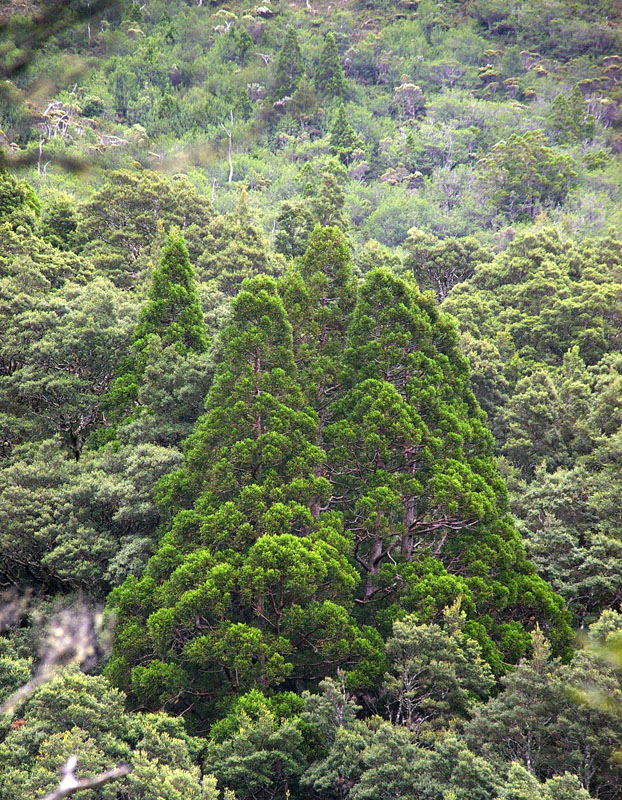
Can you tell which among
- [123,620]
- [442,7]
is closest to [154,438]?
[123,620]

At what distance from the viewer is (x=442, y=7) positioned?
8150 cm

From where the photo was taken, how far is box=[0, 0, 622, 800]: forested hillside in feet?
35.3

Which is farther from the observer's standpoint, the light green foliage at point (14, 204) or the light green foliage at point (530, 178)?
the light green foliage at point (530, 178)

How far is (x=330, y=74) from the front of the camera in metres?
67.1

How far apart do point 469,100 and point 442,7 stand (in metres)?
21.9

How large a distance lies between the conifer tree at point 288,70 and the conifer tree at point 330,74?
189 cm

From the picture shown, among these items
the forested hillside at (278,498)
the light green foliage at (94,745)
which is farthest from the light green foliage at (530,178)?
the light green foliage at (94,745)

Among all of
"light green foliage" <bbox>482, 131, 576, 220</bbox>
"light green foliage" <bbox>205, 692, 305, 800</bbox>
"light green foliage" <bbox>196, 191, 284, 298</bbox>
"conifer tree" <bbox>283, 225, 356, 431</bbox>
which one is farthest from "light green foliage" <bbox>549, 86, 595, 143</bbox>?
"light green foliage" <bbox>205, 692, 305, 800</bbox>

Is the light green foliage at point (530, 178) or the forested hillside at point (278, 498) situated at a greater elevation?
the forested hillside at point (278, 498)

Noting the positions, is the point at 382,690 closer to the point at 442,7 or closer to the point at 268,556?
the point at 268,556

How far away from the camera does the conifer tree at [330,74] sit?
66.1 m

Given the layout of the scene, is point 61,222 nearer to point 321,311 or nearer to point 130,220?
point 130,220

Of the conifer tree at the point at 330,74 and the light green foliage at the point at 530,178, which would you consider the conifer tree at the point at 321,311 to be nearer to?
the light green foliage at the point at 530,178

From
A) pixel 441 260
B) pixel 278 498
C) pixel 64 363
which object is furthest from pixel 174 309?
pixel 441 260
